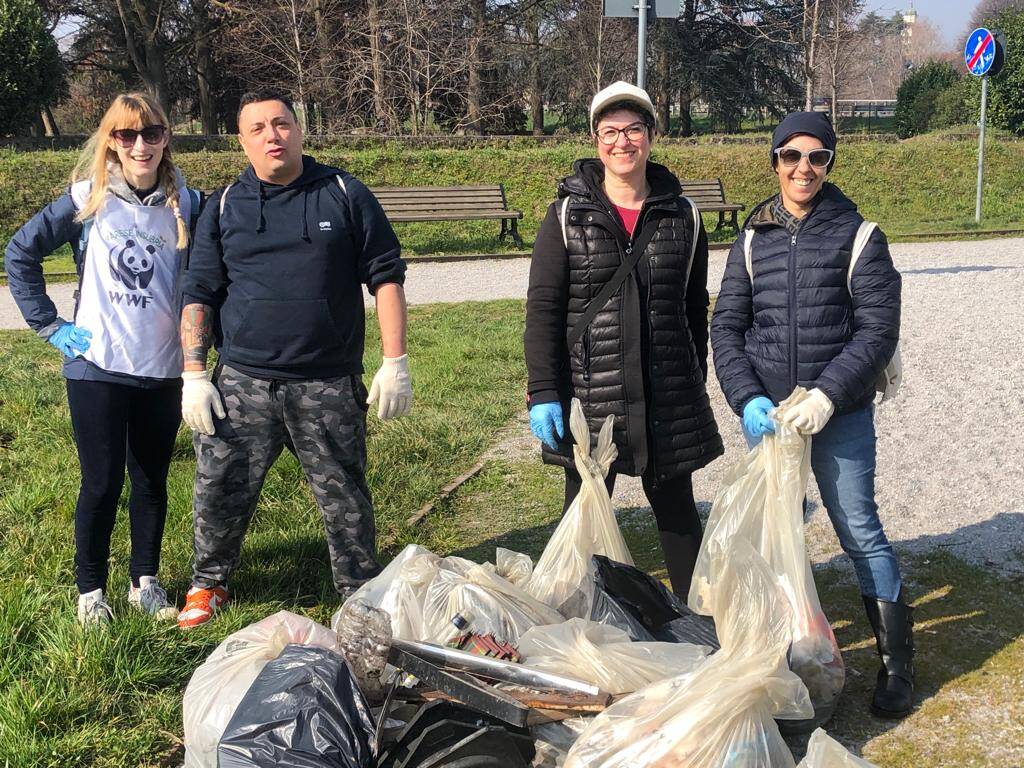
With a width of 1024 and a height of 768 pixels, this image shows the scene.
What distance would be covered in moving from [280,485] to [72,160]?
13.9 meters

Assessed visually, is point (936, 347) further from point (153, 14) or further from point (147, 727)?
point (153, 14)

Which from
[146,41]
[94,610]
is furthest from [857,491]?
[146,41]

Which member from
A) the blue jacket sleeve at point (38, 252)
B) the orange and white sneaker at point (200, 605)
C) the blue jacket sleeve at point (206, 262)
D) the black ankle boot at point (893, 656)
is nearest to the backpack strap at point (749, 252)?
the black ankle boot at point (893, 656)

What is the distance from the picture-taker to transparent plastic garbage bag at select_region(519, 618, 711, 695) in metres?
2.48

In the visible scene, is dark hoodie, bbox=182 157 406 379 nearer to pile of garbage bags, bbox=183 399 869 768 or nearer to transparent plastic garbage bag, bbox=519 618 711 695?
pile of garbage bags, bbox=183 399 869 768

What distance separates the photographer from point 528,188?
17672mm

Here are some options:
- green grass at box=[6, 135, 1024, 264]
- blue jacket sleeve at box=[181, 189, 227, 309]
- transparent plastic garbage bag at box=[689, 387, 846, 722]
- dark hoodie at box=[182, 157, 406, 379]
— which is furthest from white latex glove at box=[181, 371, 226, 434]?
green grass at box=[6, 135, 1024, 264]

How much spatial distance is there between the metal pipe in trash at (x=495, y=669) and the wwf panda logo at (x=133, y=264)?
5.61 ft

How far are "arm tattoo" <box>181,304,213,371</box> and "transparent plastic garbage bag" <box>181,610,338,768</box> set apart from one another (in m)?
1.02

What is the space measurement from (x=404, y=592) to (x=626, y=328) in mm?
1104

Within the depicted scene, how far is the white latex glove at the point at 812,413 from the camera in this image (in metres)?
2.86

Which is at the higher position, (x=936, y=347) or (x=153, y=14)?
(x=153, y=14)

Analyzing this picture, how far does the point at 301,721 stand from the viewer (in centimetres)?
220

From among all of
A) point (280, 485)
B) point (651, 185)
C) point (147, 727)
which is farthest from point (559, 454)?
point (280, 485)
